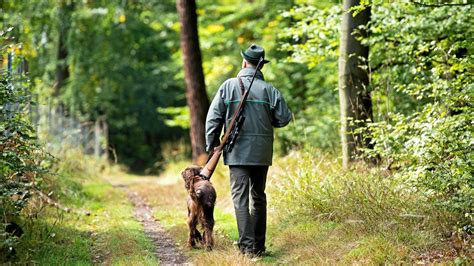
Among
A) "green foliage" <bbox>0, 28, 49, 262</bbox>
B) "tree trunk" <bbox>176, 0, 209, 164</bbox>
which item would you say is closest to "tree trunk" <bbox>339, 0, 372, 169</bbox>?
"green foliage" <bbox>0, 28, 49, 262</bbox>

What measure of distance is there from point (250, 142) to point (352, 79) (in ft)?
11.0

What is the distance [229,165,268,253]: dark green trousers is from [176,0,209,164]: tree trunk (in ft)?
24.2

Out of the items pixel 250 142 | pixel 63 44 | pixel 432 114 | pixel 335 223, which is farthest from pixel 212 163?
pixel 63 44

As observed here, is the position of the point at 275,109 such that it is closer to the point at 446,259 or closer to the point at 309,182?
the point at 309,182

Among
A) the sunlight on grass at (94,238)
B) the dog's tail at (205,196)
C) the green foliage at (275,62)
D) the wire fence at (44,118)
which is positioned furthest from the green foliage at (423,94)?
the wire fence at (44,118)

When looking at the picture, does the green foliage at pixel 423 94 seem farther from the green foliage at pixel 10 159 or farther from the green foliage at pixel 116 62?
the green foliage at pixel 116 62

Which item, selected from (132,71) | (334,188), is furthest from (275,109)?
(132,71)

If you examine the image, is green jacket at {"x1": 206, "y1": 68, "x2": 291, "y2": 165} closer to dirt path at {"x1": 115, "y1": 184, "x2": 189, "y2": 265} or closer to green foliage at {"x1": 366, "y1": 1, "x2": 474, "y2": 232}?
dirt path at {"x1": 115, "y1": 184, "x2": 189, "y2": 265}

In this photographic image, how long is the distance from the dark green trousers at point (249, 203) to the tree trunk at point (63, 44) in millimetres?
14787

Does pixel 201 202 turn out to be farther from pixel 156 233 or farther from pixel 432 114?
pixel 432 114

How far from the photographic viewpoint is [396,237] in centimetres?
696

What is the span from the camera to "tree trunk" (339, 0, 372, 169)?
10156 millimetres

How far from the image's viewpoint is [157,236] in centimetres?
932

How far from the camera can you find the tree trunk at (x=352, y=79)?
10.2 metres
